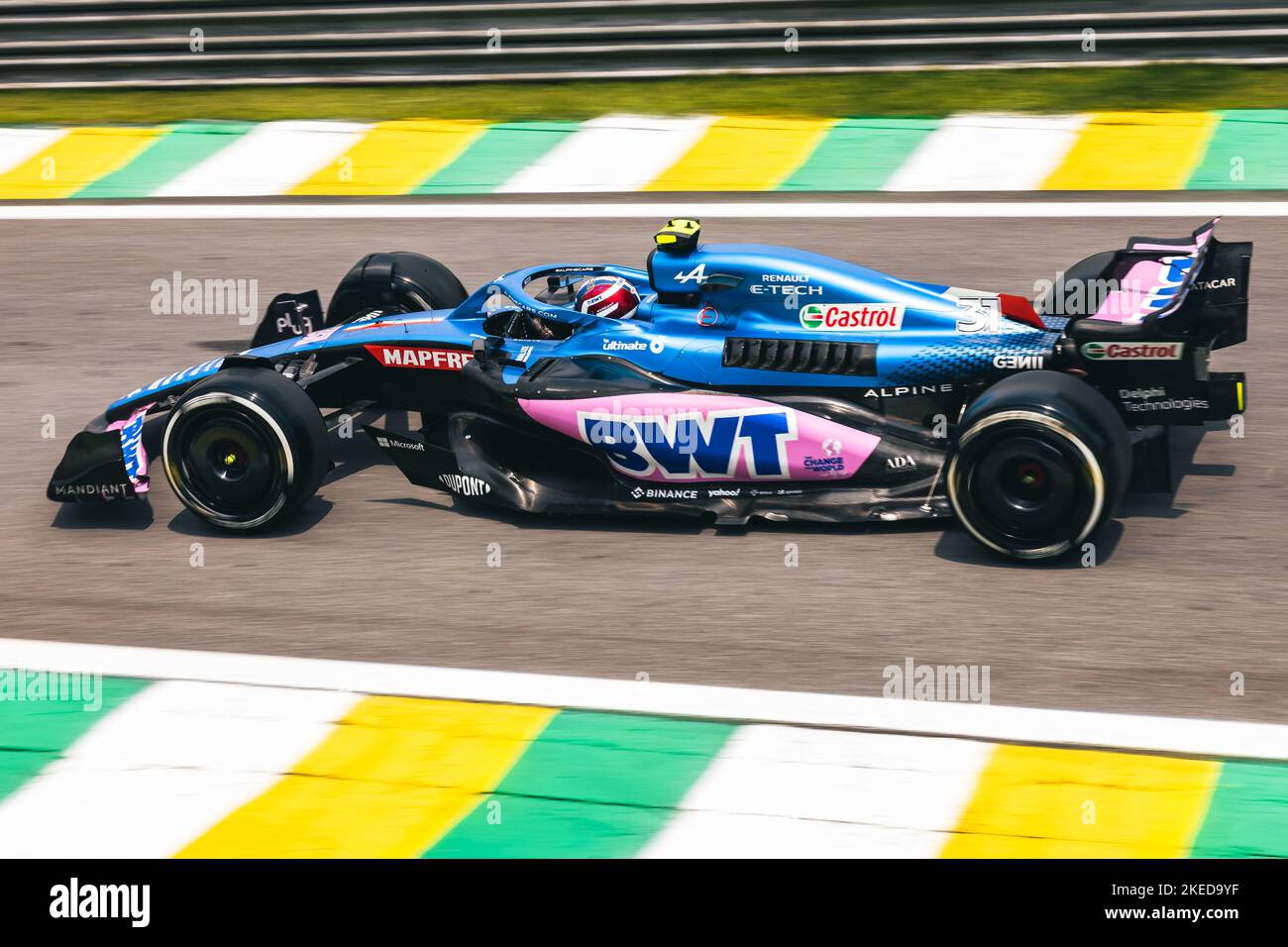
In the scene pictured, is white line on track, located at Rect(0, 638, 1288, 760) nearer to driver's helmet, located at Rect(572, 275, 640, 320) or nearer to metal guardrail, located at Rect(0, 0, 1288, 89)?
driver's helmet, located at Rect(572, 275, 640, 320)

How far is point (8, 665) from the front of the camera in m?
6.93

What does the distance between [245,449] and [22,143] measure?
9782mm

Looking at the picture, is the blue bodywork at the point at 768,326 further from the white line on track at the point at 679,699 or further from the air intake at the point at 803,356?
the white line on track at the point at 679,699

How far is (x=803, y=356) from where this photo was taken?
24.9 feet

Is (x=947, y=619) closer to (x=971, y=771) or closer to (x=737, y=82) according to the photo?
(x=971, y=771)

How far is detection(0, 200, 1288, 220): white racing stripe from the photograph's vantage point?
1200 centimetres

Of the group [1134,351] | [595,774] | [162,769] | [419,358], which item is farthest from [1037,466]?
[162,769]

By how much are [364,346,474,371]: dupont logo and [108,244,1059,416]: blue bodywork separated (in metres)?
0.07

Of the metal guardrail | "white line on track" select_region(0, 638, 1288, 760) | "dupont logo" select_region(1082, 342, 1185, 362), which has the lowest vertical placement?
"white line on track" select_region(0, 638, 1288, 760)

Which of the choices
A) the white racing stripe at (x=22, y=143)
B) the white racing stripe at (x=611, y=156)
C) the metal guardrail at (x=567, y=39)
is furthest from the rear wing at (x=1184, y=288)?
the white racing stripe at (x=22, y=143)

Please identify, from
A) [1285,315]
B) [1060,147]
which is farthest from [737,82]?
[1285,315]

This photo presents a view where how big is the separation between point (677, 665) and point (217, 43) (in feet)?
40.6

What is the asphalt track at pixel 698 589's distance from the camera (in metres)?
6.36

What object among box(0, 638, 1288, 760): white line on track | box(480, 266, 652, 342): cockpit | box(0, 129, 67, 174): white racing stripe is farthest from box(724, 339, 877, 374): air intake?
box(0, 129, 67, 174): white racing stripe
